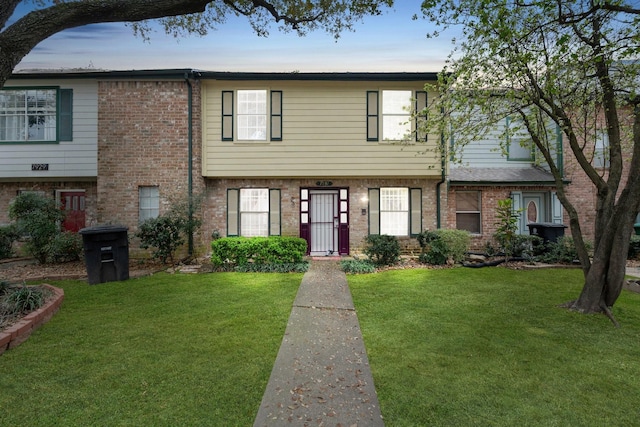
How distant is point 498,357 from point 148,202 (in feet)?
34.3

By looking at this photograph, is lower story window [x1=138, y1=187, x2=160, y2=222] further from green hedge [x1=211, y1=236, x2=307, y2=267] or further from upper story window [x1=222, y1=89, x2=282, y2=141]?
green hedge [x1=211, y1=236, x2=307, y2=267]

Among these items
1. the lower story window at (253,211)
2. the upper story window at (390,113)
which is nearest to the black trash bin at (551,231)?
the upper story window at (390,113)

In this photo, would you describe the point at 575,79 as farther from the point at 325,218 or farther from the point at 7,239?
the point at 7,239

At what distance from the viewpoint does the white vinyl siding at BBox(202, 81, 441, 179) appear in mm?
10672

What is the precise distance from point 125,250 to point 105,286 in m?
0.97

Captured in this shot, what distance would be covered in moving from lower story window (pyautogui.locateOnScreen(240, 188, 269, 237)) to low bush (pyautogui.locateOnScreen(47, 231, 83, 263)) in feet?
15.8

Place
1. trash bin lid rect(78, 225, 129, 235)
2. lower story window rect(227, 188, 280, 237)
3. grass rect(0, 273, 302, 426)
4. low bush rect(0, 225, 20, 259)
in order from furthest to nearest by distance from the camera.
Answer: lower story window rect(227, 188, 280, 237), low bush rect(0, 225, 20, 259), trash bin lid rect(78, 225, 129, 235), grass rect(0, 273, 302, 426)

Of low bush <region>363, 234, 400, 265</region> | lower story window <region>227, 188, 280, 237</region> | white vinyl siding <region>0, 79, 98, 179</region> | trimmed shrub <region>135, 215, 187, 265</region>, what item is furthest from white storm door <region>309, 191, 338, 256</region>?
white vinyl siding <region>0, 79, 98, 179</region>

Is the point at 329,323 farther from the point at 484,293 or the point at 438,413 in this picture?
the point at 484,293

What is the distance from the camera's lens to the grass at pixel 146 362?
2732mm

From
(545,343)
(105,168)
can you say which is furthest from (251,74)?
(545,343)

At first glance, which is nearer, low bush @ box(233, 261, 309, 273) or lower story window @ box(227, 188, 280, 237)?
low bush @ box(233, 261, 309, 273)

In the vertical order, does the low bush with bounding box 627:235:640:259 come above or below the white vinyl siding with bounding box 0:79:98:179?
below

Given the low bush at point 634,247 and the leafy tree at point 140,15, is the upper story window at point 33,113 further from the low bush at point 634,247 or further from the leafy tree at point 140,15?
the low bush at point 634,247
